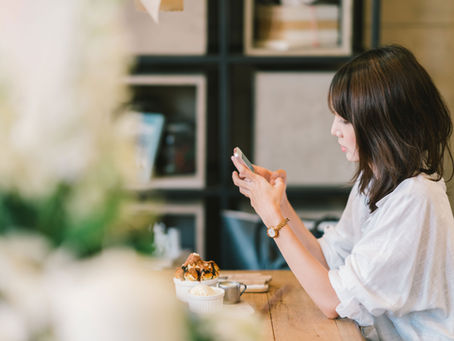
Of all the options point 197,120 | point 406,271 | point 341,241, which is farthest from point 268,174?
point 197,120

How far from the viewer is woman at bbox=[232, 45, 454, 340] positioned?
4.18 ft

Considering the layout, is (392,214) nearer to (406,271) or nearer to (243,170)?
(406,271)

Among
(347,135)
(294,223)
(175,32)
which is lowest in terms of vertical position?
(294,223)

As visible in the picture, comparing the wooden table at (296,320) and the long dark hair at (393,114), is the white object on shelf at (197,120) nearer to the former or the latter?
the wooden table at (296,320)

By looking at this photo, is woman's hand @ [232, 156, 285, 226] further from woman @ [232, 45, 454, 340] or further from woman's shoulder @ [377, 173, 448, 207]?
woman's shoulder @ [377, 173, 448, 207]

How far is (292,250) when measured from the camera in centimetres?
136

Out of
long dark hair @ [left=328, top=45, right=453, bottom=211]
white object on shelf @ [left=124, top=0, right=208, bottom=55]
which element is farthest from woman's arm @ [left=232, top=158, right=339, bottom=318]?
white object on shelf @ [left=124, top=0, right=208, bottom=55]

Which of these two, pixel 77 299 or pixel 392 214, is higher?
pixel 77 299

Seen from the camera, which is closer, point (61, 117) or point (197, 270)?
point (61, 117)

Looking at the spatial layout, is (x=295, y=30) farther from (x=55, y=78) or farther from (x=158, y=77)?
(x=55, y=78)

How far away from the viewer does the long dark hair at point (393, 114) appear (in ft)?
4.36

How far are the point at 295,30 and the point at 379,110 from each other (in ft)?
4.47

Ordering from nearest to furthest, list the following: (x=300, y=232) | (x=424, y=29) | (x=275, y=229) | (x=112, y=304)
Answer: (x=112, y=304) → (x=275, y=229) → (x=300, y=232) → (x=424, y=29)

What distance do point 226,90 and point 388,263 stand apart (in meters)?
1.47
